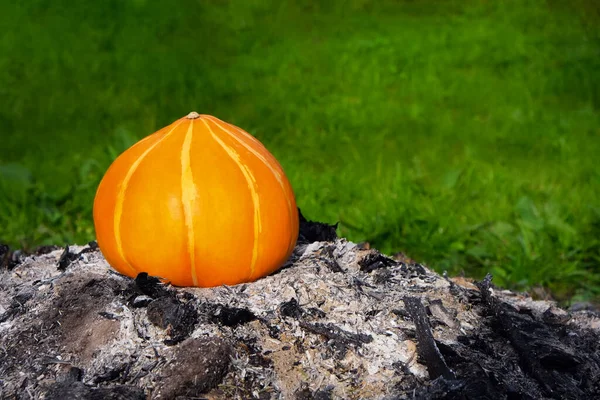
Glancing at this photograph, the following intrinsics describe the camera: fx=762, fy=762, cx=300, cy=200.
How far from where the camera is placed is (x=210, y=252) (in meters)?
3.03

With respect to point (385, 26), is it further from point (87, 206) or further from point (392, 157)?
point (87, 206)

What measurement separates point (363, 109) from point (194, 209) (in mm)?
5206

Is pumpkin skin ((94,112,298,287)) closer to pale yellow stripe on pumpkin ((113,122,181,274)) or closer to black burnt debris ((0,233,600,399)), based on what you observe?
pale yellow stripe on pumpkin ((113,122,181,274))

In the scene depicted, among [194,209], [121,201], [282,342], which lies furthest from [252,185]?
[282,342]

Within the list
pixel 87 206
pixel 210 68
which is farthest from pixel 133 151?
pixel 210 68

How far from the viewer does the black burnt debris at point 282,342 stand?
272cm

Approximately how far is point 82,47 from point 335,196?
175 inches

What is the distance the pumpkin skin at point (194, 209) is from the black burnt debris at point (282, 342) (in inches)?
4.1

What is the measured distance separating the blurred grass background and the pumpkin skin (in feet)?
7.47

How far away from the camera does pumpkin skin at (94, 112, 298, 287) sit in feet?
9.82

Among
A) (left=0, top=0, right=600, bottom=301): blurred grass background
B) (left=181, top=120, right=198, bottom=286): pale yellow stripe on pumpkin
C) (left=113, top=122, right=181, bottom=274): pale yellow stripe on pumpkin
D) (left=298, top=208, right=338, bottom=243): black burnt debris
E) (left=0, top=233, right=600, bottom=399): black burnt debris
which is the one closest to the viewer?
(left=0, top=233, right=600, bottom=399): black burnt debris

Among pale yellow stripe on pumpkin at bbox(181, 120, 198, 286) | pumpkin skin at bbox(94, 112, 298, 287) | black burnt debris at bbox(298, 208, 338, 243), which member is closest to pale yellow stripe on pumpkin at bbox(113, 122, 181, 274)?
A: pumpkin skin at bbox(94, 112, 298, 287)

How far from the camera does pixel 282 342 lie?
2.91m

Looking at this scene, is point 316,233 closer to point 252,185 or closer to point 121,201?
point 252,185
